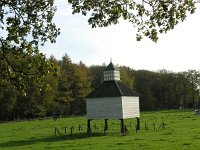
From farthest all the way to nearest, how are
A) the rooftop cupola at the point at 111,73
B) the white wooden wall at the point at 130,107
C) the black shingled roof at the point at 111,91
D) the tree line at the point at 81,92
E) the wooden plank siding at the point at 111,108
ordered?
the tree line at the point at 81,92 → the rooftop cupola at the point at 111,73 → the black shingled roof at the point at 111,91 → the white wooden wall at the point at 130,107 → the wooden plank siding at the point at 111,108

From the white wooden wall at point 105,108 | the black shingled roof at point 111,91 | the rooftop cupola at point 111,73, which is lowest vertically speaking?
the white wooden wall at point 105,108

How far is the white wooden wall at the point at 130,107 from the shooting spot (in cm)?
4556

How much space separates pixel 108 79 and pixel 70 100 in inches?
2258

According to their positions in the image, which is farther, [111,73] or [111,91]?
[111,73]

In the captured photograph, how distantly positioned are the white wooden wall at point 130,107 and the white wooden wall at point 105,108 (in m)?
0.71

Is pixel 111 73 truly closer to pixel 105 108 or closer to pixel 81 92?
pixel 105 108

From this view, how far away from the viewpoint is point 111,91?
154 ft

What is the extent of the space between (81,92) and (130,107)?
64.3 metres

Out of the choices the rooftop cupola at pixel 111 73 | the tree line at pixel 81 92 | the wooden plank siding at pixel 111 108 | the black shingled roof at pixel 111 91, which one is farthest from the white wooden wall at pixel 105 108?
the tree line at pixel 81 92

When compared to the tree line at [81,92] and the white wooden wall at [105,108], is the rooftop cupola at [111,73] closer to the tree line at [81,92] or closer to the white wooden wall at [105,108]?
the white wooden wall at [105,108]

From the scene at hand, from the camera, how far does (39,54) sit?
13.2 meters

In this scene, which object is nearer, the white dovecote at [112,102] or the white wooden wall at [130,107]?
the white dovecote at [112,102]

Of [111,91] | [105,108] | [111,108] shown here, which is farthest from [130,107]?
[105,108]

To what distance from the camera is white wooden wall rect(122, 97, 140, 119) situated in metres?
45.6
